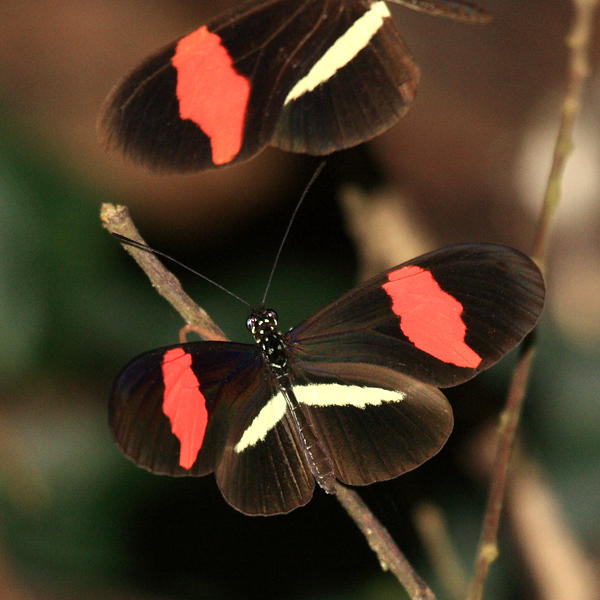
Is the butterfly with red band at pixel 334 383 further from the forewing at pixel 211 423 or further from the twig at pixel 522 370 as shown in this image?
the twig at pixel 522 370

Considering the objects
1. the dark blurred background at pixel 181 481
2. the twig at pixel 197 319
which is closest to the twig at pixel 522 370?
the twig at pixel 197 319

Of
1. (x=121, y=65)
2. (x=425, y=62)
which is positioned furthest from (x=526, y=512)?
(x=121, y=65)

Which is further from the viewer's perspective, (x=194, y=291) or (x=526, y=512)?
(x=194, y=291)

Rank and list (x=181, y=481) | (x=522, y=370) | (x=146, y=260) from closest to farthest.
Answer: (x=146, y=260), (x=522, y=370), (x=181, y=481)

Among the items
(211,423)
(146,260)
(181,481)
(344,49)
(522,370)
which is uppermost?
(344,49)

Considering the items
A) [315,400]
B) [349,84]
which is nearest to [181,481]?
[315,400]

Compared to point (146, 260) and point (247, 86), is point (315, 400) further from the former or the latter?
point (247, 86)

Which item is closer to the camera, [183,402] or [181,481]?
[183,402]

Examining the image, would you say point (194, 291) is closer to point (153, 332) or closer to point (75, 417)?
point (153, 332)
